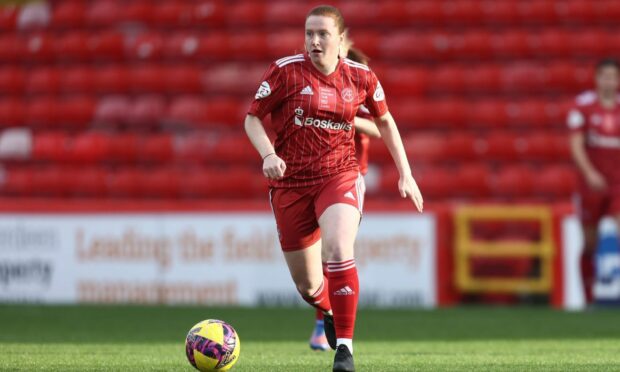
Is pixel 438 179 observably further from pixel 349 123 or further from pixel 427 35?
pixel 349 123

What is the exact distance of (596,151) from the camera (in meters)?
10.0

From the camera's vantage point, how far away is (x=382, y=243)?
35.6 ft

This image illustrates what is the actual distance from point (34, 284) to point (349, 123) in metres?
6.49

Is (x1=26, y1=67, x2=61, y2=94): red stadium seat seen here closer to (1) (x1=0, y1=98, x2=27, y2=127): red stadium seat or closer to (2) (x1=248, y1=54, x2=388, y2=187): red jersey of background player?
(1) (x1=0, y1=98, x2=27, y2=127): red stadium seat

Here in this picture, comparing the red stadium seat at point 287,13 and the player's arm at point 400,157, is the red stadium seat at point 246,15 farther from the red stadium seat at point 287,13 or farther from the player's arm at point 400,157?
the player's arm at point 400,157

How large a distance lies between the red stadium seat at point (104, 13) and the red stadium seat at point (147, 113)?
5.31ft

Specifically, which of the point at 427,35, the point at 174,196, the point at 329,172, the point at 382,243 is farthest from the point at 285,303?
the point at 329,172

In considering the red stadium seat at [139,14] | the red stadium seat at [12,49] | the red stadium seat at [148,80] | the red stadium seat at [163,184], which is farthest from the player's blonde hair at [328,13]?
the red stadium seat at [12,49]

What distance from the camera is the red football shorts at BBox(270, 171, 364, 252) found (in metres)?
5.39

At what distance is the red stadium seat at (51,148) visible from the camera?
13.2 meters

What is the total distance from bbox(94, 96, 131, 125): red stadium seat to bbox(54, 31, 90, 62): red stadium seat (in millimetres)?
1009

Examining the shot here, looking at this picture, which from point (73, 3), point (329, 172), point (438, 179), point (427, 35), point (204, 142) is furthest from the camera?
point (73, 3)

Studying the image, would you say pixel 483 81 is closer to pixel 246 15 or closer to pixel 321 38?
pixel 246 15

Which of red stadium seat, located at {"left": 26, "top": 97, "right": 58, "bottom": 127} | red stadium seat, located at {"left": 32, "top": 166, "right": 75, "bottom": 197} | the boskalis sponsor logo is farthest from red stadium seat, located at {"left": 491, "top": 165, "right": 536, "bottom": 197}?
the boskalis sponsor logo
